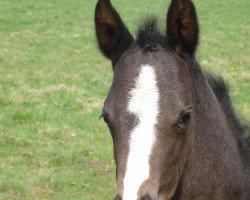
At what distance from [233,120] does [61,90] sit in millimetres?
7226

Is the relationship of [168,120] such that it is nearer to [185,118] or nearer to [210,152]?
[185,118]

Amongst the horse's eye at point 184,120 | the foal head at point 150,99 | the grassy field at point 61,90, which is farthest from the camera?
the grassy field at point 61,90

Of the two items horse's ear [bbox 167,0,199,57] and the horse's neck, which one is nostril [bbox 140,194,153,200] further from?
horse's ear [bbox 167,0,199,57]

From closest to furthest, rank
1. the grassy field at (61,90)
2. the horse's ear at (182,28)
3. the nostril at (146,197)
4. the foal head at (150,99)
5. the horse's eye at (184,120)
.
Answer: the nostril at (146,197) < the foal head at (150,99) < the horse's eye at (184,120) < the horse's ear at (182,28) < the grassy field at (61,90)

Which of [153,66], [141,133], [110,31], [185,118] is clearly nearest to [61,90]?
[110,31]

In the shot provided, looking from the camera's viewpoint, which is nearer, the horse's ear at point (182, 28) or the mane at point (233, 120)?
the horse's ear at point (182, 28)

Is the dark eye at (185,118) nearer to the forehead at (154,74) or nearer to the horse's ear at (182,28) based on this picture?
the forehead at (154,74)

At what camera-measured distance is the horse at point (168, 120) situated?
3629mm

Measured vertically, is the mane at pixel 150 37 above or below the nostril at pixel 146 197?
above

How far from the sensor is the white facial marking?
3492 mm

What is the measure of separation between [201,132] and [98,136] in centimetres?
539

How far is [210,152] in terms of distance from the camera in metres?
4.21

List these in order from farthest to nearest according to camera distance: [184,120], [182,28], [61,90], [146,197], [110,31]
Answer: [61,90] → [110,31] → [182,28] → [184,120] → [146,197]

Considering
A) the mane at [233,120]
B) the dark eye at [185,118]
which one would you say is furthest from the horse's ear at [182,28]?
the mane at [233,120]
